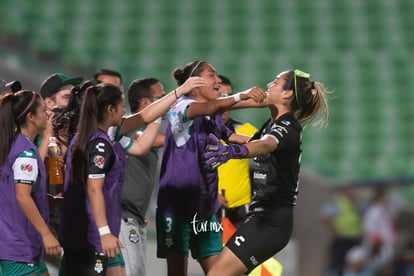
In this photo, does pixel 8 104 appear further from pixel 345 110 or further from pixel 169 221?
pixel 345 110

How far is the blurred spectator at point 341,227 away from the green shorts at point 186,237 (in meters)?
7.20

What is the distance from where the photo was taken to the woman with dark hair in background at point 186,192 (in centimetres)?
612

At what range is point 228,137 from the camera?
21.5 feet

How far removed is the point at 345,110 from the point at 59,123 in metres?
10.6

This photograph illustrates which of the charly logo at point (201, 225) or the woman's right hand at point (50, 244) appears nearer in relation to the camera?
the woman's right hand at point (50, 244)

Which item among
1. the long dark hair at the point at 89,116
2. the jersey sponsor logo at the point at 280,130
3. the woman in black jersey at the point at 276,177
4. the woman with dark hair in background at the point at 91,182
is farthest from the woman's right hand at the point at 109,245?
the jersey sponsor logo at the point at 280,130

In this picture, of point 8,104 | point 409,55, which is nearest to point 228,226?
point 8,104

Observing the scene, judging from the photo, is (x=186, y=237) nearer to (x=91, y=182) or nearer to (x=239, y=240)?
(x=239, y=240)

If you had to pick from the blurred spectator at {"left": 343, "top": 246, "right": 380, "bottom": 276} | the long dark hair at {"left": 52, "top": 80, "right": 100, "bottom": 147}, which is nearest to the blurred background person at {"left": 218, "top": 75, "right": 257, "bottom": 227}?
the long dark hair at {"left": 52, "top": 80, "right": 100, "bottom": 147}

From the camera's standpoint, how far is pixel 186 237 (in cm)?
613

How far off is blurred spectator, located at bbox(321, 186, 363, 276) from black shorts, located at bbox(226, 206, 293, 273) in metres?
7.30

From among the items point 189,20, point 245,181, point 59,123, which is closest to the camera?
point 59,123

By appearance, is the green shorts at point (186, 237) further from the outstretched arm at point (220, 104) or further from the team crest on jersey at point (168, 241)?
the outstretched arm at point (220, 104)

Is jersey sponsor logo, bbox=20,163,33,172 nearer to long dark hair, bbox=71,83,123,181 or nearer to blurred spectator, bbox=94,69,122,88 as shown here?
long dark hair, bbox=71,83,123,181
